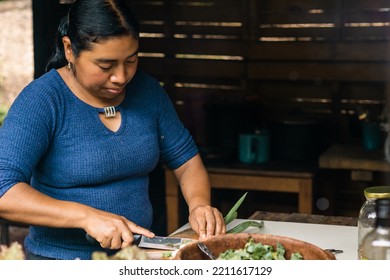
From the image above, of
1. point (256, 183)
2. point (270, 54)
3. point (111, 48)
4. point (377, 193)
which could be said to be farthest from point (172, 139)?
point (270, 54)

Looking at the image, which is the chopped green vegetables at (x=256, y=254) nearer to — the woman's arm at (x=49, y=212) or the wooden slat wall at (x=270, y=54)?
the woman's arm at (x=49, y=212)

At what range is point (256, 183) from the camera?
199 inches

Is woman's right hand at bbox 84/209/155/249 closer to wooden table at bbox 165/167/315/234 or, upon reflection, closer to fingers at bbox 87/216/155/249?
fingers at bbox 87/216/155/249

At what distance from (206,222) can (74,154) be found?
0.51 meters

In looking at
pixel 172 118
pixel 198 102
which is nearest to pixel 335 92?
pixel 198 102

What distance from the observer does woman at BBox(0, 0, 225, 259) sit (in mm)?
2568

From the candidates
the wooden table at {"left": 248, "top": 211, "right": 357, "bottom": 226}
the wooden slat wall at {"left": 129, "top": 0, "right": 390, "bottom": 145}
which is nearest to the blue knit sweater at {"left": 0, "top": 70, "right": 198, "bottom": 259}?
the wooden table at {"left": 248, "top": 211, "right": 357, "bottom": 226}

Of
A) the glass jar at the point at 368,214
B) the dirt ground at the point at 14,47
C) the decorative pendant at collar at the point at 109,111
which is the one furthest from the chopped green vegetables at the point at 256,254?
the dirt ground at the point at 14,47

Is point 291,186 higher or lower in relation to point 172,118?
lower

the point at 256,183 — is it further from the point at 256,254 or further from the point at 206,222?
the point at 256,254

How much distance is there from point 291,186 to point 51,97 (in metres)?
2.50

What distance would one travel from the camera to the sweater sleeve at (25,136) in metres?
2.58
